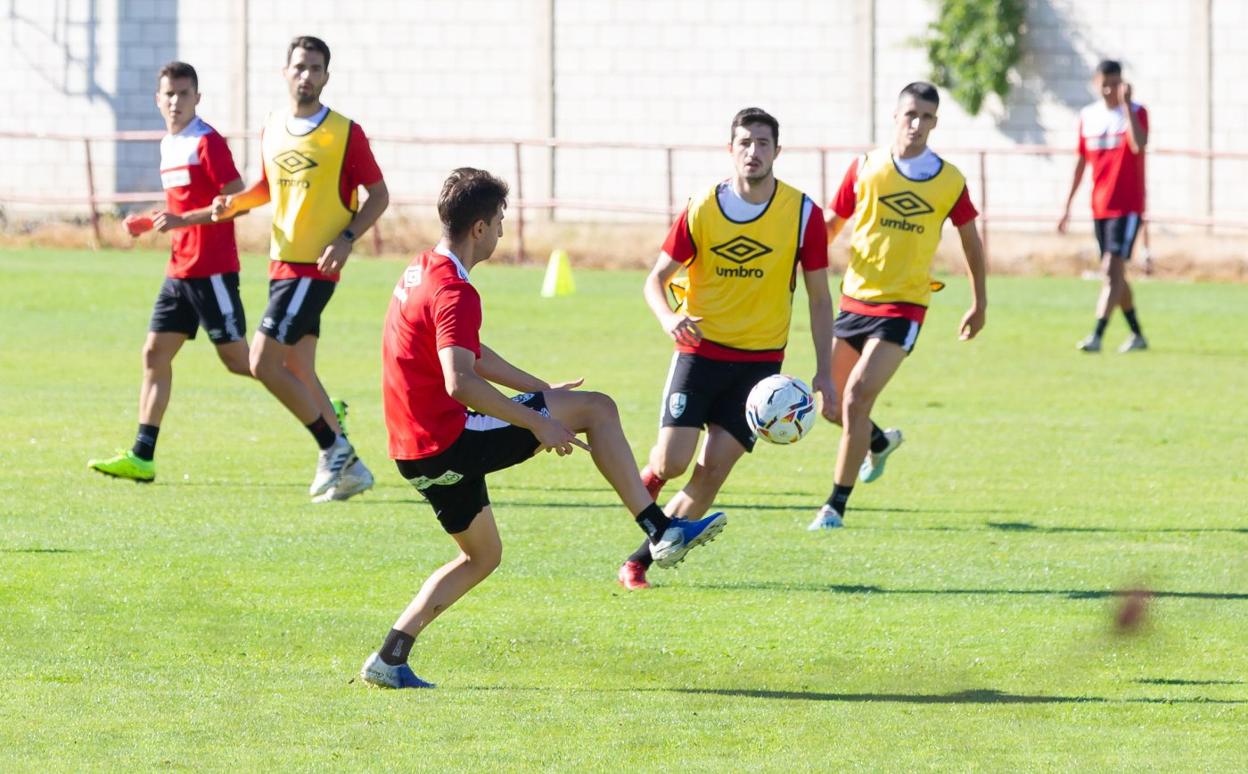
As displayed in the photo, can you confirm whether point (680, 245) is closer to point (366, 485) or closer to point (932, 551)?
point (932, 551)

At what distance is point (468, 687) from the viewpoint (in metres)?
6.58

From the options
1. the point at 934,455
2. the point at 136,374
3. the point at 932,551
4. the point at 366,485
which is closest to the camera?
the point at 932,551

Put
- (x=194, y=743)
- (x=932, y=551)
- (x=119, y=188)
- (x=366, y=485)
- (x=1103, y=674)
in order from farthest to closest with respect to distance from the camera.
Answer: (x=119, y=188)
(x=366, y=485)
(x=932, y=551)
(x=1103, y=674)
(x=194, y=743)

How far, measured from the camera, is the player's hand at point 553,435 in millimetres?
6266

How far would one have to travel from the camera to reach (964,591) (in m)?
8.23

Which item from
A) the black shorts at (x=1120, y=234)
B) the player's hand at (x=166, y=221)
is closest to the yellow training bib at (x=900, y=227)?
the player's hand at (x=166, y=221)

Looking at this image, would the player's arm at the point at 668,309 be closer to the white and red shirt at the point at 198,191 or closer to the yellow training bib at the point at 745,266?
the yellow training bib at the point at 745,266

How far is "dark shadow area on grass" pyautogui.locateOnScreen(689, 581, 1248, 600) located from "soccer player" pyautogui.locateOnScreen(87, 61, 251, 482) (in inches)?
140

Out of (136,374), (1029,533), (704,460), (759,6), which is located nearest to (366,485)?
(704,460)

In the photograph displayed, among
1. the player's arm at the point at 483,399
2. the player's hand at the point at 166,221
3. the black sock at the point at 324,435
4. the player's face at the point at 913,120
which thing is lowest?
the black sock at the point at 324,435

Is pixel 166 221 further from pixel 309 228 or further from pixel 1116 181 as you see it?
pixel 1116 181

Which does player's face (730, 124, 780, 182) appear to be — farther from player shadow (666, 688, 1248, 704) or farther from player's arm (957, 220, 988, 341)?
player shadow (666, 688, 1248, 704)

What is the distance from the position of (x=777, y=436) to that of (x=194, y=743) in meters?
2.98

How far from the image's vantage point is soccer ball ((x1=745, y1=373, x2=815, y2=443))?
786 cm
